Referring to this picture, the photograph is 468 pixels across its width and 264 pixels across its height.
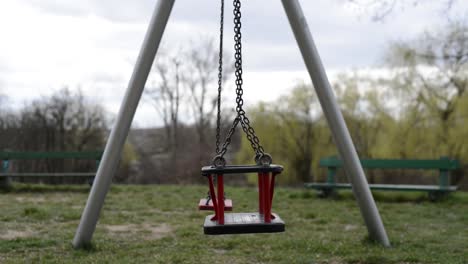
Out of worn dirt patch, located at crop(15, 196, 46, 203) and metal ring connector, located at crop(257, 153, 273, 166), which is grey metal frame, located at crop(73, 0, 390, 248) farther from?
worn dirt patch, located at crop(15, 196, 46, 203)

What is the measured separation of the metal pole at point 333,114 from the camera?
5.81 m

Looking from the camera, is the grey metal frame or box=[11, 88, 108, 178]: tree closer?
the grey metal frame

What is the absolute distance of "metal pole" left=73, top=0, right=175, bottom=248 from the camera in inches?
235

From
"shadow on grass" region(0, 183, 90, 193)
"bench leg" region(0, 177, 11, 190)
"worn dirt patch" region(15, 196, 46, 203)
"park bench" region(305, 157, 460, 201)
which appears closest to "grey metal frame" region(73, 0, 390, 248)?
"park bench" region(305, 157, 460, 201)

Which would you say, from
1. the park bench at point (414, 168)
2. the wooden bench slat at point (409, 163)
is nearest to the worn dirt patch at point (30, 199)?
the park bench at point (414, 168)

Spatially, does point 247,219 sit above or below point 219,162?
below

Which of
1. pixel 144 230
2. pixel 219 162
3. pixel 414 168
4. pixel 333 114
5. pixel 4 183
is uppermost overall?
pixel 333 114

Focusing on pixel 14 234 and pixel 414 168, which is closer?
pixel 14 234

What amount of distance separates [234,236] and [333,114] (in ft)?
7.41

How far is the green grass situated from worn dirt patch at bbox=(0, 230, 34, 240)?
0.04 feet

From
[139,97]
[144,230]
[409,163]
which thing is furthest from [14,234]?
[409,163]

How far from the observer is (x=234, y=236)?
7082 mm

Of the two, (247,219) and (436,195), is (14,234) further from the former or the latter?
(436,195)

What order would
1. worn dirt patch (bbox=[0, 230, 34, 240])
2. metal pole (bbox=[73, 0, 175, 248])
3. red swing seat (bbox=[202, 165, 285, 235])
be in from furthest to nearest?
worn dirt patch (bbox=[0, 230, 34, 240])
metal pole (bbox=[73, 0, 175, 248])
red swing seat (bbox=[202, 165, 285, 235])
